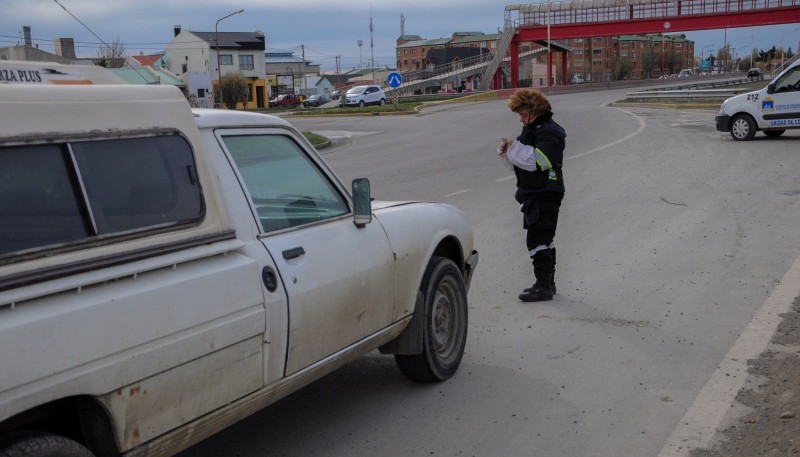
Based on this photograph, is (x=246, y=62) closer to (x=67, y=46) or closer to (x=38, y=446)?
(x=67, y=46)

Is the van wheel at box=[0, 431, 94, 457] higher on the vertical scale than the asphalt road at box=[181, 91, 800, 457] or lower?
higher

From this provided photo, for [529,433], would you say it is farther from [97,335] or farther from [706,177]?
[706,177]

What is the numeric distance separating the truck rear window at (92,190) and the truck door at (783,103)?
20450 mm

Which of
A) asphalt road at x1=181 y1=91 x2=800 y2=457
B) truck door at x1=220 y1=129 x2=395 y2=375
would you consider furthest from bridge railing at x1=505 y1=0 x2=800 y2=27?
truck door at x1=220 y1=129 x2=395 y2=375

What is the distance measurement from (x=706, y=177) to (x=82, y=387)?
13926mm

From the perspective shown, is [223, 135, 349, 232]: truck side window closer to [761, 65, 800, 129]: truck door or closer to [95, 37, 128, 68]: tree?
[95, 37, 128, 68]: tree

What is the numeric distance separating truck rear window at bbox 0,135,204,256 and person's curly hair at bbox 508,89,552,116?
13.4ft

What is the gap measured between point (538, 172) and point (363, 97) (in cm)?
5847

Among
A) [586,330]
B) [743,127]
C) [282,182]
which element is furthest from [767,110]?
[282,182]

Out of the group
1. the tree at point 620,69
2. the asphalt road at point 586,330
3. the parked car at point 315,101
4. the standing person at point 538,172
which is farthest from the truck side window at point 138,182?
the tree at point 620,69

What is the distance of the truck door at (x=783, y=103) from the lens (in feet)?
70.0

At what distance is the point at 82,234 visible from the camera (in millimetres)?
3232

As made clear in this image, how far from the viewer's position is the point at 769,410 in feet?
16.3

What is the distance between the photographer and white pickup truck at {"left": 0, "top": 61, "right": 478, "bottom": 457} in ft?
9.78
